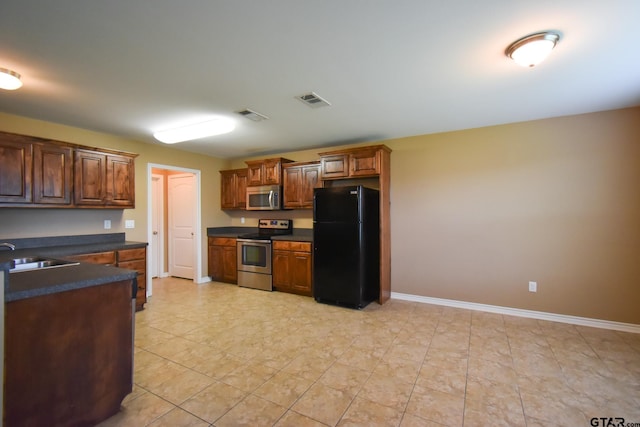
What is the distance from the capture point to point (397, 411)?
185 cm

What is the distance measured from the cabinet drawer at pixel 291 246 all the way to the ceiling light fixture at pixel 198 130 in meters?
1.94

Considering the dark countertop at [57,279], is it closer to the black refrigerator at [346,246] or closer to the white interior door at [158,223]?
the black refrigerator at [346,246]

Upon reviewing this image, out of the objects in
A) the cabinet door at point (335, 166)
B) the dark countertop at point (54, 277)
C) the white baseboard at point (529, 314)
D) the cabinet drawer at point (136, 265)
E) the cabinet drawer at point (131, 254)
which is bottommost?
the white baseboard at point (529, 314)

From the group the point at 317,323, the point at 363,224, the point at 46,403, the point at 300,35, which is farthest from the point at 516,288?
the point at 46,403

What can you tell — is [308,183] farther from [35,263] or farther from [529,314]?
[529,314]

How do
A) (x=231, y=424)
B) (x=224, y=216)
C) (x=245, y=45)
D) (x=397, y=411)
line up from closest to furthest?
(x=231, y=424) < (x=397, y=411) < (x=245, y=45) < (x=224, y=216)

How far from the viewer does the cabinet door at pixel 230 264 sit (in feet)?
17.1

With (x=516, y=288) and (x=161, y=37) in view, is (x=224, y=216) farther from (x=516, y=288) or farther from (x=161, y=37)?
(x=516, y=288)

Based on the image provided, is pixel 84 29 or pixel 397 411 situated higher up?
pixel 84 29

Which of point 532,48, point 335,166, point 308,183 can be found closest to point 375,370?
point 532,48

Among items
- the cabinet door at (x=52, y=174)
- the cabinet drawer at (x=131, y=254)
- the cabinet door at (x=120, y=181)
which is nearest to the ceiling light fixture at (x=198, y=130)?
the cabinet door at (x=120, y=181)

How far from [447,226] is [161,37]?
3.80 meters

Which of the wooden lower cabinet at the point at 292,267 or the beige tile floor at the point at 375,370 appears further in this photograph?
the wooden lower cabinet at the point at 292,267

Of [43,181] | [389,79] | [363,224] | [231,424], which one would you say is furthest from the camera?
[363,224]
